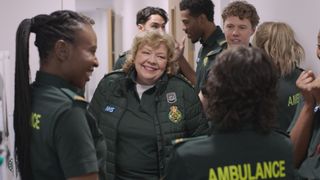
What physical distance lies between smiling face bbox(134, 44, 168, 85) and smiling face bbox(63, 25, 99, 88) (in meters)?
0.73

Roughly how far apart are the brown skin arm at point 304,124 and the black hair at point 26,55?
86cm

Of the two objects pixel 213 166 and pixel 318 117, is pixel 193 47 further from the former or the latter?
pixel 213 166

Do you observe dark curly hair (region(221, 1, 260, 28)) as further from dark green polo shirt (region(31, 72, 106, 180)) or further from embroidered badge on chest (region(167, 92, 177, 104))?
dark green polo shirt (region(31, 72, 106, 180))

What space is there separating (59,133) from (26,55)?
261 mm

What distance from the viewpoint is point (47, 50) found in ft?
3.77

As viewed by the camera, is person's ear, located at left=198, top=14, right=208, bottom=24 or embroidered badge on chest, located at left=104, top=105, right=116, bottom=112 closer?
embroidered badge on chest, located at left=104, top=105, right=116, bottom=112

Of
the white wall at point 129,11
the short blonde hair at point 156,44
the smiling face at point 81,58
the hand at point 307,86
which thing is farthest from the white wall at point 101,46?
the smiling face at point 81,58

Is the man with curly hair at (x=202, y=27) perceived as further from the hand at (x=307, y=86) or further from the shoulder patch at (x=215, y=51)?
Result: the hand at (x=307, y=86)

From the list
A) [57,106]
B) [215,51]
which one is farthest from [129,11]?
[57,106]

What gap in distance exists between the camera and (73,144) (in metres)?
1.06

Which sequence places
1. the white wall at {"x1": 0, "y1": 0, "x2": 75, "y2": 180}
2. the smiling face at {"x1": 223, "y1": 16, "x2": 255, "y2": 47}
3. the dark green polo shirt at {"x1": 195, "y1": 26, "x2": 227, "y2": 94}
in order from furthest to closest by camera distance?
the white wall at {"x1": 0, "y1": 0, "x2": 75, "y2": 180} → the dark green polo shirt at {"x1": 195, "y1": 26, "x2": 227, "y2": 94} → the smiling face at {"x1": 223, "y1": 16, "x2": 255, "y2": 47}

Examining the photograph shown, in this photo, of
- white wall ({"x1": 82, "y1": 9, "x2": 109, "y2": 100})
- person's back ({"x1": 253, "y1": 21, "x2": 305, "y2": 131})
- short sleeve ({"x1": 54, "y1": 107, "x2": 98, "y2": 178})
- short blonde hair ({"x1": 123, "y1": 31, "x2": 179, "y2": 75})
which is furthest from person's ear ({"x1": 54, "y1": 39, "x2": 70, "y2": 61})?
white wall ({"x1": 82, "y1": 9, "x2": 109, "y2": 100})

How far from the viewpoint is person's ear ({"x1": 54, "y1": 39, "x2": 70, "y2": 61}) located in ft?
3.71

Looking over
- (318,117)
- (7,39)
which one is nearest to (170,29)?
(7,39)
